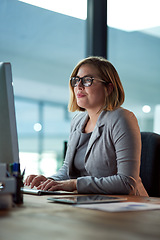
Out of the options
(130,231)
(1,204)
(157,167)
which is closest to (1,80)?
(1,204)

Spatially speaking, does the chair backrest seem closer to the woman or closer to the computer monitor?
the woman

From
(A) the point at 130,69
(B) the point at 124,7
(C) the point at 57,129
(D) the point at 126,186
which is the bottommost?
Answer: (D) the point at 126,186

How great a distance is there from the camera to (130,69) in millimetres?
3955

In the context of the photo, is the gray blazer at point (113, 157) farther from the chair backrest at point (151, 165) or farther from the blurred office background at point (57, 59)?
the blurred office background at point (57, 59)

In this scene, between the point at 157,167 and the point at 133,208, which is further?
the point at 157,167

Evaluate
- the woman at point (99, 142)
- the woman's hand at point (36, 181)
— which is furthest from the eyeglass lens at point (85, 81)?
the woman's hand at point (36, 181)

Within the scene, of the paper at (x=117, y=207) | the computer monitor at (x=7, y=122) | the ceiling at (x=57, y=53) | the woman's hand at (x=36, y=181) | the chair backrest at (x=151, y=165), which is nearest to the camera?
the paper at (x=117, y=207)

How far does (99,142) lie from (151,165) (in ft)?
1.11

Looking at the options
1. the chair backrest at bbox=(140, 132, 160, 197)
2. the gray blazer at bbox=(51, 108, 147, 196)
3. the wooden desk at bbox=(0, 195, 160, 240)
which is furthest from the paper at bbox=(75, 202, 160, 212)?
the chair backrest at bbox=(140, 132, 160, 197)

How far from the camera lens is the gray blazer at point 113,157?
5.53 ft

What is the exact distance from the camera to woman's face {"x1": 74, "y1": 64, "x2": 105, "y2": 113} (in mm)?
2139

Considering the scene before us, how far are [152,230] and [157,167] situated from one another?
4.07ft

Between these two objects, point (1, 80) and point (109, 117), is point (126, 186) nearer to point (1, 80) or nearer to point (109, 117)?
point (109, 117)

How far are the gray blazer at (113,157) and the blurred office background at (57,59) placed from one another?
1319mm
